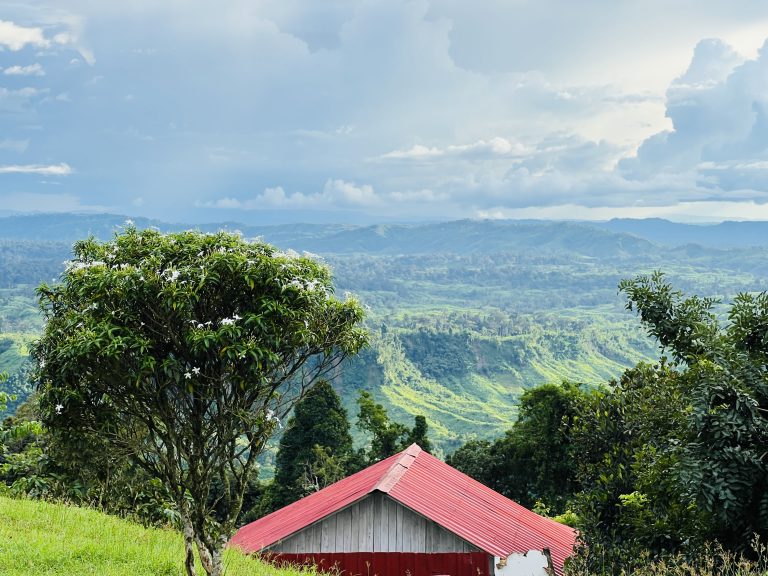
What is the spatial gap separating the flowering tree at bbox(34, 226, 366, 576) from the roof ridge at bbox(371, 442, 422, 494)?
9.60m

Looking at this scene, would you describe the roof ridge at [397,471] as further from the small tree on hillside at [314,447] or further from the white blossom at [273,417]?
the small tree on hillside at [314,447]

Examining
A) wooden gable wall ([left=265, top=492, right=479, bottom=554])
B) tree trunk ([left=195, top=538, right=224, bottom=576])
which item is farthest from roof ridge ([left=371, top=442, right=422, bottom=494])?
tree trunk ([left=195, top=538, right=224, bottom=576])

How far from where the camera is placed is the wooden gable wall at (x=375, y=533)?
17750 mm

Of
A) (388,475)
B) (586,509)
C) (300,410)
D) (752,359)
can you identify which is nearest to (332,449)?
(300,410)

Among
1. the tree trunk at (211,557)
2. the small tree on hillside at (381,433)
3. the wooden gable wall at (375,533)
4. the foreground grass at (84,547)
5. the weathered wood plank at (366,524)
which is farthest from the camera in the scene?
the small tree on hillside at (381,433)

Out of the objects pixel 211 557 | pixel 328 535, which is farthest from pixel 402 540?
pixel 211 557

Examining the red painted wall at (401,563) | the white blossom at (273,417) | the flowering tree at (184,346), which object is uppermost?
the flowering tree at (184,346)

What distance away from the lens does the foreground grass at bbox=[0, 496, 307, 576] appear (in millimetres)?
9562

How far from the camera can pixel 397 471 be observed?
20625mm

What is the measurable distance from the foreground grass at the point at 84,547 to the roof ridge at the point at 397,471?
238 inches

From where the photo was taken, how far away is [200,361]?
27.2ft

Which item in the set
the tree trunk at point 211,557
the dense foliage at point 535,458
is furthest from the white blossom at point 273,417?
the dense foliage at point 535,458

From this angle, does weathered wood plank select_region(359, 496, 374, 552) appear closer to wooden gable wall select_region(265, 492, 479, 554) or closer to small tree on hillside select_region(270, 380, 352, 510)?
wooden gable wall select_region(265, 492, 479, 554)

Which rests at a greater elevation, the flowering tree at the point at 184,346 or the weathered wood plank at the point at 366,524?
the flowering tree at the point at 184,346
